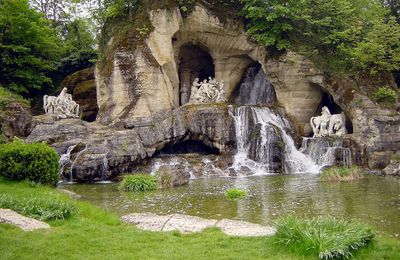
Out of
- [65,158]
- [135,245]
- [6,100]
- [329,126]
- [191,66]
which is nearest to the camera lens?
[135,245]

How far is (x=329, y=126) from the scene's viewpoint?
2447 centimetres

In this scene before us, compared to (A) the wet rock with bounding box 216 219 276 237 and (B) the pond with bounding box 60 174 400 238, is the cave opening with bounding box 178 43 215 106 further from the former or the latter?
(A) the wet rock with bounding box 216 219 276 237

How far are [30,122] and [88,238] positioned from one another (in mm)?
16876

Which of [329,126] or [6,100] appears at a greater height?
[6,100]

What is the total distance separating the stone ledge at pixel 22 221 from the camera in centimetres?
836

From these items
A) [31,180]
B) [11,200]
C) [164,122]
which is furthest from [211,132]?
[11,200]

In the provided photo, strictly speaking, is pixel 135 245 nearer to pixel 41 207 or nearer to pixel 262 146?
pixel 41 207

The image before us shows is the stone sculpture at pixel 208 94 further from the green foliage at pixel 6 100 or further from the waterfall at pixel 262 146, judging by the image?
the green foliage at pixel 6 100

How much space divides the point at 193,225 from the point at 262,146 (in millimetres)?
14123

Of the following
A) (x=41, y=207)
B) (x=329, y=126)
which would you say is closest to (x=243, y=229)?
(x=41, y=207)

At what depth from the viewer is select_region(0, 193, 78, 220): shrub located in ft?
30.7

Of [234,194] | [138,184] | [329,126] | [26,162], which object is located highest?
[329,126]

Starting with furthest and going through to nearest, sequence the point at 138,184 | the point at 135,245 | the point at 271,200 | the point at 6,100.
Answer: the point at 6,100 < the point at 138,184 < the point at 271,200 < the point at 135,245

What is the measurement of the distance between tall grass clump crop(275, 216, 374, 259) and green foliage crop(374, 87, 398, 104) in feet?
56.8
